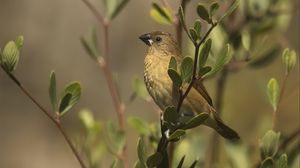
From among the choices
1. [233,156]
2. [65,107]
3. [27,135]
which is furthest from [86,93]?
[65,107]

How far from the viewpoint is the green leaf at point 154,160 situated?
7.71 ft

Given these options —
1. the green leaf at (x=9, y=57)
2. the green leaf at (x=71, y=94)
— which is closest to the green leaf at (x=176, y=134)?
the green leaf at (x=71, y=94)

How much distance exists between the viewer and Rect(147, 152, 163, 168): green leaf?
92.5 inches

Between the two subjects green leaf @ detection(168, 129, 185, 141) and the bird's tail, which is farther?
the bird's tail

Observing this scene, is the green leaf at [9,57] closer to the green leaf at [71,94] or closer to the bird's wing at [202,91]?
the green leaf at [71,94]

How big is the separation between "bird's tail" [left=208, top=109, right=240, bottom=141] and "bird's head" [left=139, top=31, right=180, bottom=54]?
0.33 meters

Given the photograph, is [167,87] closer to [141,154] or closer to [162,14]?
[162,14]

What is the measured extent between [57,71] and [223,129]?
5.04 m

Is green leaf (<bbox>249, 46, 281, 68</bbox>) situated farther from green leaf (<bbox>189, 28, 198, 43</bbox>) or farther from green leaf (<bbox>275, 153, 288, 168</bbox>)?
green leaf (<bbox>189, 28, 198, 43</bbox>)

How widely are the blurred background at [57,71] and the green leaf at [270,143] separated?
A: 4508mm

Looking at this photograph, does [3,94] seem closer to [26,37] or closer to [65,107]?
[26,37]

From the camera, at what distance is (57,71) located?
8.13m

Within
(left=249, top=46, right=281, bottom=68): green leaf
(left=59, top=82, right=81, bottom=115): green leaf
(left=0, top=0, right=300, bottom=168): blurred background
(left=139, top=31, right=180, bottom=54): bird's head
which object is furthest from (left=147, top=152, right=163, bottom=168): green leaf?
(left=0, top=0, right=300, bottom=168): blurred background

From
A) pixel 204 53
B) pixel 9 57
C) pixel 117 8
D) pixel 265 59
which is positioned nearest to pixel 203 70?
pixel 204 53
